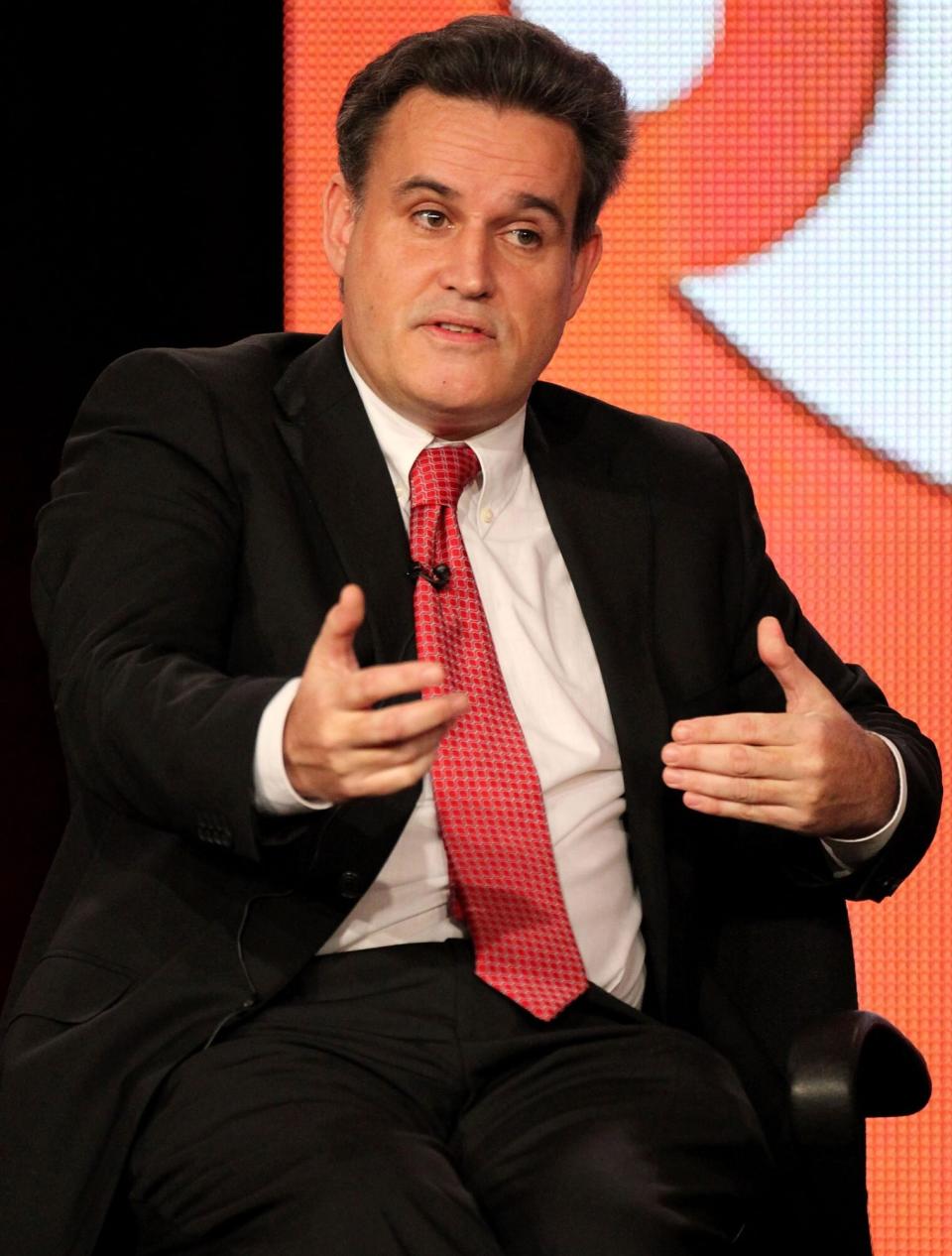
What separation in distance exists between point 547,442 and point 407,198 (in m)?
0.32

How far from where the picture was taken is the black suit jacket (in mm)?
1529

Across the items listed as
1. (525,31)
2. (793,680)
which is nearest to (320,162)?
(525,31)

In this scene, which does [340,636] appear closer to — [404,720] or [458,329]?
[404,720]

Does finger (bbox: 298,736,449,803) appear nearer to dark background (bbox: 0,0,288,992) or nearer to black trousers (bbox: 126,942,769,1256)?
black trousers (bbox: 126,942,769,1256)

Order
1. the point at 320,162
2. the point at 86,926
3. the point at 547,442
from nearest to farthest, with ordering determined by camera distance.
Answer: the point at 86,926 → the point at 547,442 → the point at 320,162

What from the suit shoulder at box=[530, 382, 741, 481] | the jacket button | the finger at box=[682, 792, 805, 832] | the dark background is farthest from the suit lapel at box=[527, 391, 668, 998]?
the dark background

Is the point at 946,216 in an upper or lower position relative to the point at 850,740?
upper

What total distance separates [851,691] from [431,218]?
695 millimetres

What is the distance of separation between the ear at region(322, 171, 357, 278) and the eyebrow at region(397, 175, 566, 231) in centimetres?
13

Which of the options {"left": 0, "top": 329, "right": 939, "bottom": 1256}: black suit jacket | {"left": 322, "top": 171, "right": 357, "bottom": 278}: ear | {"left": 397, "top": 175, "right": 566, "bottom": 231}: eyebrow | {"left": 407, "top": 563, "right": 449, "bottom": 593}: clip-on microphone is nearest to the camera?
{"left": 0, "top": 329, "right": 939, "bottom": 1256}: black suit jacket

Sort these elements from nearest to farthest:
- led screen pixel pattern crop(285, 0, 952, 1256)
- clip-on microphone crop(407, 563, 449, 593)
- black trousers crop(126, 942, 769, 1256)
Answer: black trousers crop(126, 942, 769, 1256)
clip-on microphone crop(407, 563, 449, 593)
led screen pixel pattern crop(285, 0, 952, 1256)

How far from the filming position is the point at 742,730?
1570 mm

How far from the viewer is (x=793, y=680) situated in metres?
1.68

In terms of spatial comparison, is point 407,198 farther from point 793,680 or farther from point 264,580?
point 793,680
